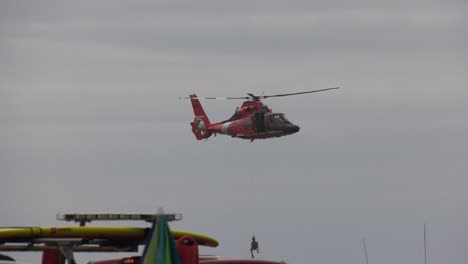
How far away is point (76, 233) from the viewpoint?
10602 millimetres

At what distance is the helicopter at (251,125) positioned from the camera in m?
71.2

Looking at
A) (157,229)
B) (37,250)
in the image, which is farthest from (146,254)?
(37,250)

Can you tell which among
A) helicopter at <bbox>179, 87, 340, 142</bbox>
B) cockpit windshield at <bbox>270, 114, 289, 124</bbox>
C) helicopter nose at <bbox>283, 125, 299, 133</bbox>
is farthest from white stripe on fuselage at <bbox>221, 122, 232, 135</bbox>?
helicopter nose at <bbox>283, 125, 299, 133</bbox>

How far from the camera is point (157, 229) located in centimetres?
1025

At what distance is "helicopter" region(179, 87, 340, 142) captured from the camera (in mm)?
71188

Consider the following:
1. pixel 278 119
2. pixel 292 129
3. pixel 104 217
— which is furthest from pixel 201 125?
pixel 104 217

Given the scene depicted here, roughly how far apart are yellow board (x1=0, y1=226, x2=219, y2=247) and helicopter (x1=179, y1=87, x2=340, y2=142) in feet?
195

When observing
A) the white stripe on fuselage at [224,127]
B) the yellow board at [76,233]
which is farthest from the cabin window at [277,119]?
the yellow board at [76,233]

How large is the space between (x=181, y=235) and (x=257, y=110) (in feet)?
204

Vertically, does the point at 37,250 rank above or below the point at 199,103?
below

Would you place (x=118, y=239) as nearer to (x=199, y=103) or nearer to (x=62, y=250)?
(x=62, y=250)

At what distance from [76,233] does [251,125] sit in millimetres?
62317

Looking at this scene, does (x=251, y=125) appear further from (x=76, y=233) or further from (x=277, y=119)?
(x=76, y=233)

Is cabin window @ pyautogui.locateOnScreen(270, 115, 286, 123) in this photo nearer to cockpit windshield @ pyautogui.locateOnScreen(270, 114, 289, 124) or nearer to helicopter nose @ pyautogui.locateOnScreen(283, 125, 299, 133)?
cockpit windshield @ pyautogui.locateOnScreen(270, 114, 289, 124)
